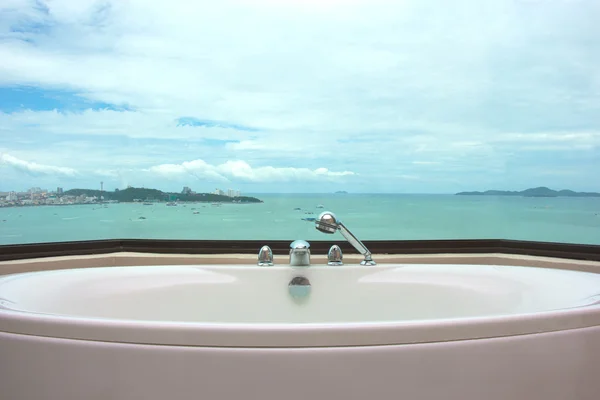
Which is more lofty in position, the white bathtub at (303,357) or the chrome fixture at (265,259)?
the chrome fixture at (265,259)

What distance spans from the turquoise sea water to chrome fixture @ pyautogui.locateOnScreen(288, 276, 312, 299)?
0.53m

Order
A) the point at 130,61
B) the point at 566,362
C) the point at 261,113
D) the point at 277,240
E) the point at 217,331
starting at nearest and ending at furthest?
the point at 217,331
the point at 566,362
the point at 277,240
the point at 130,61
the point at 261,113

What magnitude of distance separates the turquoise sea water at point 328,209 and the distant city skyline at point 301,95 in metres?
0.10

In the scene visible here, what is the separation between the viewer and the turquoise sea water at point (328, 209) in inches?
105

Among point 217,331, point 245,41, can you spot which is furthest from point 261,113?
point 217,331

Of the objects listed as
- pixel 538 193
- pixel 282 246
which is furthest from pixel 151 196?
pixel 538 193

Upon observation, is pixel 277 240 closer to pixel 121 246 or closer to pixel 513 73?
pixel 121 246

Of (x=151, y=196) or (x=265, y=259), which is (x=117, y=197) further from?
(x=265, y=259)

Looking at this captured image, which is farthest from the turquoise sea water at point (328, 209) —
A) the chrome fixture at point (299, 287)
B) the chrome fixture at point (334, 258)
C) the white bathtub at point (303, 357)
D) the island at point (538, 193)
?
the white bathtub at point (303, 357)

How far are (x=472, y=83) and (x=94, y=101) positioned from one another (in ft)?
6.77

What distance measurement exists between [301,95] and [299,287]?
130cm

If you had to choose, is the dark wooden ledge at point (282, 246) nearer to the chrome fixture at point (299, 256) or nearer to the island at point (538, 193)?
the chrome fixture at point (299, 256)

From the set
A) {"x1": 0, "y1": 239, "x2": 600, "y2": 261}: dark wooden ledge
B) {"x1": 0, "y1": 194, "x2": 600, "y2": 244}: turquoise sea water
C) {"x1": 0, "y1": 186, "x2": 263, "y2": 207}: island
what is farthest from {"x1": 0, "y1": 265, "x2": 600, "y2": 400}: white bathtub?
{"x1": 0, "y1": 186, "x2": 263, "y2": 207}: island

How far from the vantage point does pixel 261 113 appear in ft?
10.0
